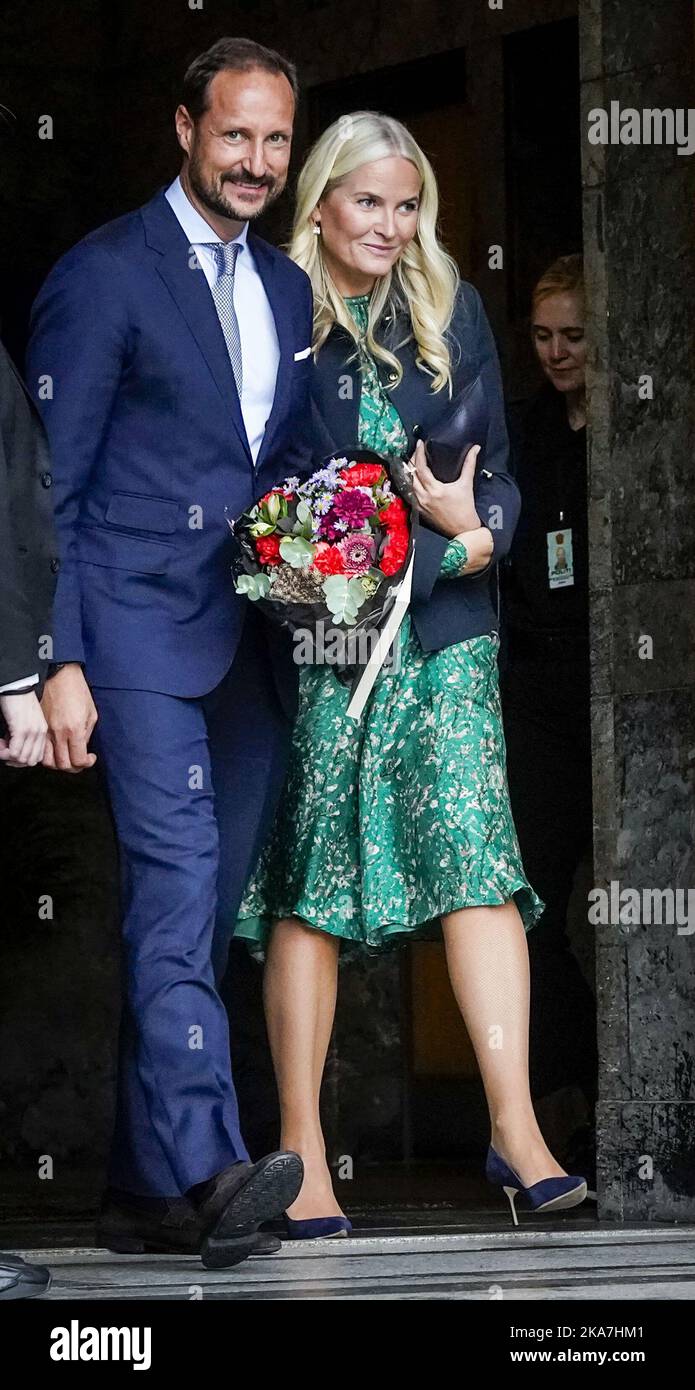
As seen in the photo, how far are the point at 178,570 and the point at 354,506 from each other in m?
0.43

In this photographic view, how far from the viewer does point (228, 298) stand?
18.8ft

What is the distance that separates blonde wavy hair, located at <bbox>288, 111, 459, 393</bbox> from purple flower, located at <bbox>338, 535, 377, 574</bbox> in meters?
0.69

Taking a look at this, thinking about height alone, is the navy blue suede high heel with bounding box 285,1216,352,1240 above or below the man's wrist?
below

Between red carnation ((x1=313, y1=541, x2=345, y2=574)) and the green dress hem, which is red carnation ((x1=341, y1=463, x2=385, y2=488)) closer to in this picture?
red carnation ((x1=313, y1=541, x2=345, y2=574))

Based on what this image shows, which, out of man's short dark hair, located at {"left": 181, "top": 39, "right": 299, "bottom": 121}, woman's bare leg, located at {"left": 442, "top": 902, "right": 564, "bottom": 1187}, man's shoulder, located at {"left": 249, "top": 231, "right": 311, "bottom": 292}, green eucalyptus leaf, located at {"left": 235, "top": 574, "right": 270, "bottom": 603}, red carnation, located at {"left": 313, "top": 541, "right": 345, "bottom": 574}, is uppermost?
man's short dark hair, located at {"left": 181, "top": 39, "right": 299, "bottom": 121}

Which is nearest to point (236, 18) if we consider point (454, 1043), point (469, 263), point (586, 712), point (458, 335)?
point (469, 263)

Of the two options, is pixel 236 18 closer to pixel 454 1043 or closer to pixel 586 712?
pixel 586 712

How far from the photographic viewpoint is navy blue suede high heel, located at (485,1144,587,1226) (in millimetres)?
5617

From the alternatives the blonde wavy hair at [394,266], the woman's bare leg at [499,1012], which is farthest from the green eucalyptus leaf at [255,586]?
the woman's bare leg at [499,1012]

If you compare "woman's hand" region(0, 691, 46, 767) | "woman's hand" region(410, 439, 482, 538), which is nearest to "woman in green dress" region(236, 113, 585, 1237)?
"woman's hand" region(410, 439, 482, 538)

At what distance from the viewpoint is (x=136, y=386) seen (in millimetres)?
5570

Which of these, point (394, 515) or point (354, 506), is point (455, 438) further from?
point (354, 506)

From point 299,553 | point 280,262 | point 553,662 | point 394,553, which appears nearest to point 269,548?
point 299,553
